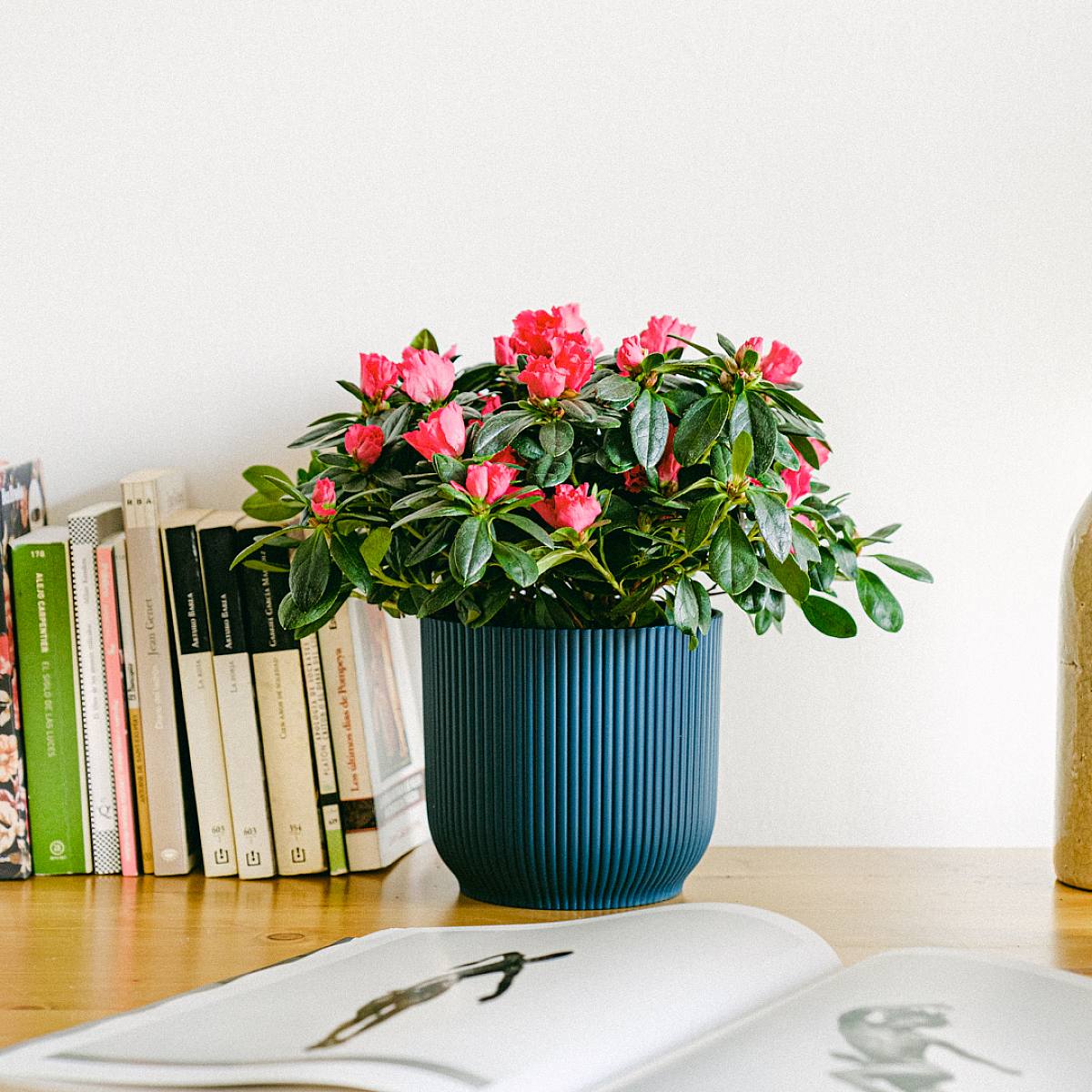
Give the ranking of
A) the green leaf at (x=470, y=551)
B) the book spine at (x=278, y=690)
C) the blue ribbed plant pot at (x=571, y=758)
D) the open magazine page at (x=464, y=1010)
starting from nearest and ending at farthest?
the open magazine page at (x=464, y=1010) → the green leaf at (x=470, y=551) → the blue ribbed plant pot at (x=571, y=758) → the book spine at (x=278, y=690)

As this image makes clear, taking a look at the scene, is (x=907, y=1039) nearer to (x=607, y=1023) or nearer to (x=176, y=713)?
(x=607, y=1023)

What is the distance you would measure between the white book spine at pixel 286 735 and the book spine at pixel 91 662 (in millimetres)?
119

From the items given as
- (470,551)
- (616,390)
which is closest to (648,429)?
(616,390)

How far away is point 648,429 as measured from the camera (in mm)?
701

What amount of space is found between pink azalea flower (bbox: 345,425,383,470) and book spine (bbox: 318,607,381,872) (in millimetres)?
153

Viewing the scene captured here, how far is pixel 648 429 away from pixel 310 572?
0.72 ft

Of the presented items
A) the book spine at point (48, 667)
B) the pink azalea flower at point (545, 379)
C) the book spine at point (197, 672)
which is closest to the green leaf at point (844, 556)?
the pink azalea flower at point (545, 379)

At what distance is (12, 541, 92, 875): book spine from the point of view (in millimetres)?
877

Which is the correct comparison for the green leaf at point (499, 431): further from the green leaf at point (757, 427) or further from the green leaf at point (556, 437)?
the green leaf at point (757, 427)

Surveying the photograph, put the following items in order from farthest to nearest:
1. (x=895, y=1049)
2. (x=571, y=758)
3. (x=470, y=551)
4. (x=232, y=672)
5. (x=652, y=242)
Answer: (x=652, y=242) < (x=232, y=672) < (x=571, y=758) < (x=470, y=551) < (x=895, y=1049)

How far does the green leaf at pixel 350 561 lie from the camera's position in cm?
72

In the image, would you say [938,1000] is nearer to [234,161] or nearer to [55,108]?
[234,161]

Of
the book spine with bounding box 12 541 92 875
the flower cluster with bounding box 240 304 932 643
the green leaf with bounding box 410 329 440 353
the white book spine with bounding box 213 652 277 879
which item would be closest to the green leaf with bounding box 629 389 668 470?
the flower cluster with bounding box 240 304 932 643

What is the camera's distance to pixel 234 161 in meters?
0.97
